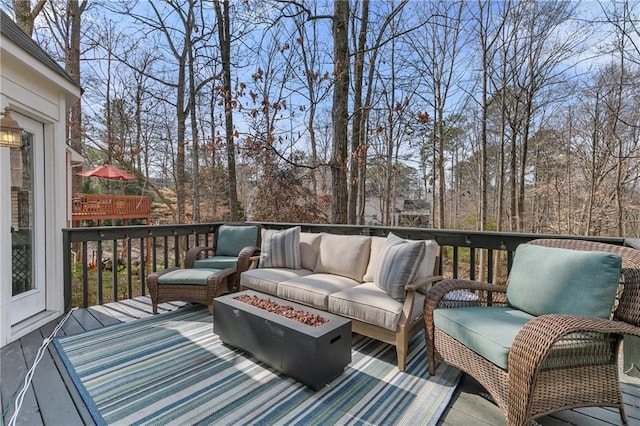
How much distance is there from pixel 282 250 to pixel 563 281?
259 centimetres

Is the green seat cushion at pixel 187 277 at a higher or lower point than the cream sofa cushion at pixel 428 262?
lower

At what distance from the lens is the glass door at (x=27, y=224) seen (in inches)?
116

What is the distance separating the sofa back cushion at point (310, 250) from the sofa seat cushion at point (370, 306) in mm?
889

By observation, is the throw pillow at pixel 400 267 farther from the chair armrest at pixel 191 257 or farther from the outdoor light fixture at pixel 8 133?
the outdoor light fixture at pixel 8 133

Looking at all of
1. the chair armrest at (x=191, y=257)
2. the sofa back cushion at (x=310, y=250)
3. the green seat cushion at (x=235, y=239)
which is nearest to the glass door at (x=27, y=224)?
the chair armrest at (x=191, y=257)

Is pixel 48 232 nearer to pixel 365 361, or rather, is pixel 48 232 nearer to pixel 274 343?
pixel 274 343

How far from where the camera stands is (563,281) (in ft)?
6.14

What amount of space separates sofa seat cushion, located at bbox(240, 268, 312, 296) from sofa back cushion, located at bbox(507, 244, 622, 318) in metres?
1.99

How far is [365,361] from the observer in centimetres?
243

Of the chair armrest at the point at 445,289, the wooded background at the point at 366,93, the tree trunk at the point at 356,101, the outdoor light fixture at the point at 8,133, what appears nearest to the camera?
the chair armrest at the point at 445,289

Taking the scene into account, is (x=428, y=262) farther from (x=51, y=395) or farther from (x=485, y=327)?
(x=51, y=395)

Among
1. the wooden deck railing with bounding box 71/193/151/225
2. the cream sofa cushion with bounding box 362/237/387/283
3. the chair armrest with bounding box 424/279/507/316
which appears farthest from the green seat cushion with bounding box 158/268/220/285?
the wooden deck railing with bounding box 71/193/151/225

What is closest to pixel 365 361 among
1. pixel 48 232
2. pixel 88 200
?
pixel 48 232

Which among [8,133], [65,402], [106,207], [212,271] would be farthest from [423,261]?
[106,207]
